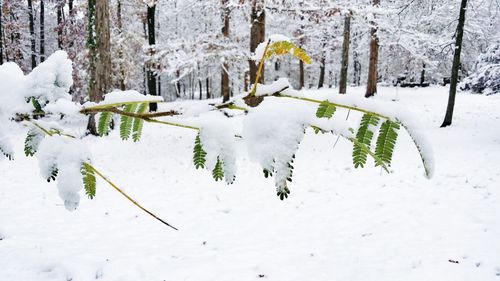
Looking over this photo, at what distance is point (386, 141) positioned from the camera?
0.69 metres

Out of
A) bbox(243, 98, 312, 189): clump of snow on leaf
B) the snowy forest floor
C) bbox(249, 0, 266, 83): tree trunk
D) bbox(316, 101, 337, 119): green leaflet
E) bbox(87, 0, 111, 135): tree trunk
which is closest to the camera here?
bbox(243, 98, 312, 189): clump of snow on leaf

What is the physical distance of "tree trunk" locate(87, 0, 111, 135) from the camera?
1051 cm

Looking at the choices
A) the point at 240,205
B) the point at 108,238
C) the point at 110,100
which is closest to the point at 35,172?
the point at 108,238

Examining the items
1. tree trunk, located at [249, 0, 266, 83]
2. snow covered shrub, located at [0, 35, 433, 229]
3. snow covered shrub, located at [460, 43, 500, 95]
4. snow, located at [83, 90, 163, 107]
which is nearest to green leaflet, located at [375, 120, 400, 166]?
snow covered shrub, located at [0, 35, 433, 229]

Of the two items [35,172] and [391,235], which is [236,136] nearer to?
[391,235]

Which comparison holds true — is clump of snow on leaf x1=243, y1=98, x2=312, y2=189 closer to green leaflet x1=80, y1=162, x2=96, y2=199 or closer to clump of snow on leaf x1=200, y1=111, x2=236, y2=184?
clump of snow on leaf x1=200, y1=111, x2=236, y2=184

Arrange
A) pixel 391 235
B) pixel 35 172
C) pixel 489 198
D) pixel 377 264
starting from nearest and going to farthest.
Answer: pixel 377 264 < pixel 391 235 < pixel 489 198 < pixel 35 172

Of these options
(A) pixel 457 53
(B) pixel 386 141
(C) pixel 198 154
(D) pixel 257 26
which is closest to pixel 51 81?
(C) pixel 198 154

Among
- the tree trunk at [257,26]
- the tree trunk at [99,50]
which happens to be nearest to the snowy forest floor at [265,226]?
the tree trunk at [99,50]

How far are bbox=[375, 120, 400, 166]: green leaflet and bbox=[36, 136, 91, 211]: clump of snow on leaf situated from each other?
55 cm

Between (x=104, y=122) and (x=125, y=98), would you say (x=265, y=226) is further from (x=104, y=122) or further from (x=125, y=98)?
(x=125, y=98)

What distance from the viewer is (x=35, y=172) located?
8969 millimetres

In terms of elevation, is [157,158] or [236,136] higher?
[236,136]

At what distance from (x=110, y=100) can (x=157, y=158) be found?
33.5ft
